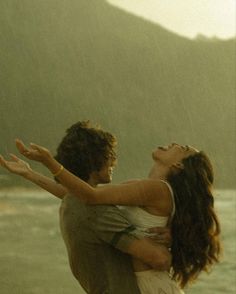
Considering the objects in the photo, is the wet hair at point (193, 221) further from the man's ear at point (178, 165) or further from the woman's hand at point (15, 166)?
the woman's hand at point (15, 166)

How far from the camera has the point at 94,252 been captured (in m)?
1.88

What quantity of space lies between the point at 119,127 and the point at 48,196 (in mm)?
10857

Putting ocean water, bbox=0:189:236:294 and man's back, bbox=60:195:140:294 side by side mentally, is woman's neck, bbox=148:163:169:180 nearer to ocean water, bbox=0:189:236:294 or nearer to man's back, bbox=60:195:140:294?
man's back, bbox=60:195:140:294

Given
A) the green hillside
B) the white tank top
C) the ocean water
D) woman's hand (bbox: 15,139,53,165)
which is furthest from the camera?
the green hillside

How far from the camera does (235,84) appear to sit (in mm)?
70688

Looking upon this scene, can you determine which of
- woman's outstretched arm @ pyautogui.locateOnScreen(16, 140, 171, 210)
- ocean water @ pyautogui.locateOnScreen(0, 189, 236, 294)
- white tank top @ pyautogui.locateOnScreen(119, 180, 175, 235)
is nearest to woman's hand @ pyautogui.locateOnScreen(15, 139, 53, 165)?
woman's outstretched arm @ pyautogui.locateOnScreen(16, 140, 171, 210)

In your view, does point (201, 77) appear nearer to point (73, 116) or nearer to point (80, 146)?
point (73, 116)

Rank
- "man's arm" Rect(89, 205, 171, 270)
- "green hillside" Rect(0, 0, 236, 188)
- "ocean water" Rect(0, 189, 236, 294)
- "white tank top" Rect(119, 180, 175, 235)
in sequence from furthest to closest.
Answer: "green hillside" Rect(0, 0, 236, 188)
"ocean water" Rect(0, 189, 236, 294)
"white tank top" Rect(119, 180, 175, 235)
"man's arm" Rect(89, 205, 171, 270)

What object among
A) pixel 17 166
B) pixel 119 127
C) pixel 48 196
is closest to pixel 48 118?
pixel 48 196

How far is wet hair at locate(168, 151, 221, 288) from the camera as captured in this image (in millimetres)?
1962

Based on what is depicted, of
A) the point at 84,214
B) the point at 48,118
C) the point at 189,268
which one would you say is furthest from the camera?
the point at 48,118

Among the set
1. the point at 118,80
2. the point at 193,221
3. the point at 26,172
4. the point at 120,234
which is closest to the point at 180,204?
the point at 193,221

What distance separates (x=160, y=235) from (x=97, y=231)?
178mm

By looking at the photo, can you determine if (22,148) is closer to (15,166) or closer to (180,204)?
(15,166)
